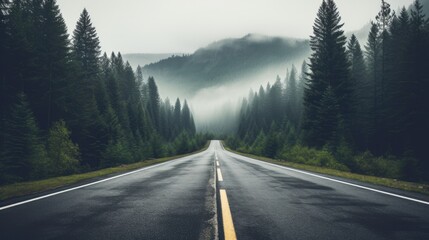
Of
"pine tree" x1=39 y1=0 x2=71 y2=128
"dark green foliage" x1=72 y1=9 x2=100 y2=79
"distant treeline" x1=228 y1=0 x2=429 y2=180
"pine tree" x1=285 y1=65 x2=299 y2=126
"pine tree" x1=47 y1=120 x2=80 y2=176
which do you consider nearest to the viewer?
"distant treeline" x1=228 y1=0 x2=429 y2=180

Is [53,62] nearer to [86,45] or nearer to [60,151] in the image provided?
[60,151]

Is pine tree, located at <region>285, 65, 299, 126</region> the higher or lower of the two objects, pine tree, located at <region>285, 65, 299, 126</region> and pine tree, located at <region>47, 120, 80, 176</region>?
the higher

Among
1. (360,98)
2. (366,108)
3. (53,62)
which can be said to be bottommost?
(366,108)

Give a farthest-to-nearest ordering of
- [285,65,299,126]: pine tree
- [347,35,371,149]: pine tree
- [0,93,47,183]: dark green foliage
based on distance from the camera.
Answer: [285,65,299,126]: pine tree
[347,35,371,149]: pine tree
[0,93,47,183]: dark green foliage

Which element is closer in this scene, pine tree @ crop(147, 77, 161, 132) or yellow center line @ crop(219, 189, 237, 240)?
yellow center line @ crop(219, 189, 237, 240)

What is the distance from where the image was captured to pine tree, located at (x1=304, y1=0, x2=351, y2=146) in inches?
1226

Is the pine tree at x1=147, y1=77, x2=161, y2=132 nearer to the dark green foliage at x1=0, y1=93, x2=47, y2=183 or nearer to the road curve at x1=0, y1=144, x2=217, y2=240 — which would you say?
the dark green foliage at x1=0, y1=93, x2=47, y2=183

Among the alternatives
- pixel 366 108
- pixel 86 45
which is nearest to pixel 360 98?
pixel 366 108

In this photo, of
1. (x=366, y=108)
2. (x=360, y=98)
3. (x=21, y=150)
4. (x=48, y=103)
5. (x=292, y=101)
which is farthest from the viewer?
(x=292, y=101)

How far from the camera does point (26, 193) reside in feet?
23.9

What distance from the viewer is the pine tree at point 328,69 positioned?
31.1m

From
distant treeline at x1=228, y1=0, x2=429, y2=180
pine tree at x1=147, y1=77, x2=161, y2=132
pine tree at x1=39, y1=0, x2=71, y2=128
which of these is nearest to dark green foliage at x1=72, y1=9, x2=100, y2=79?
pine tree at x1=39, y1=0, x2=71, y2=128

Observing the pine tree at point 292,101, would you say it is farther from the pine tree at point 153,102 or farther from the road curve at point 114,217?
the road curve at point 114,217

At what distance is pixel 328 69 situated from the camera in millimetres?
31422
